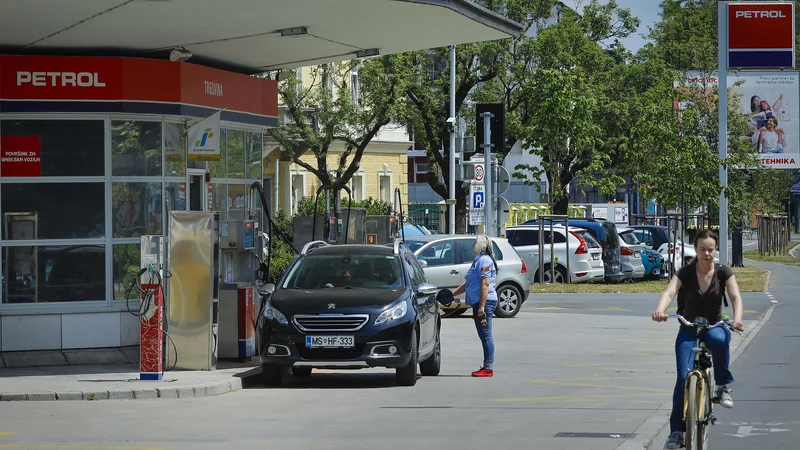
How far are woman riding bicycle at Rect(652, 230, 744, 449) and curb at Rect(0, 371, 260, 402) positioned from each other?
6024mm

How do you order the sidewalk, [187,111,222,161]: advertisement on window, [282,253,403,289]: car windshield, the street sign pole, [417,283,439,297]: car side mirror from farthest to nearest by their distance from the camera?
the street sign pole
[187,111,222,161]: advertisement on window
[282,253,403,289]: car windshield
[417,283,439,297]: car side mirror
the sidewalk

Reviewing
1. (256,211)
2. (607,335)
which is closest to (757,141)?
(607,335)

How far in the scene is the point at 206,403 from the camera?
13.5 meters

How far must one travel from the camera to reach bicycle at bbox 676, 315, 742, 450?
911 centimetres

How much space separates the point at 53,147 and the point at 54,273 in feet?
5.08

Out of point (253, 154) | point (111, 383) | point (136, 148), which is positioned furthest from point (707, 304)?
point (253, 154)

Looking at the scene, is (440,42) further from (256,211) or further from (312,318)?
(312,318)

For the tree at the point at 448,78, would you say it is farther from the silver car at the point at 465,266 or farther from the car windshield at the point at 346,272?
the car windshield at the point at 346,272

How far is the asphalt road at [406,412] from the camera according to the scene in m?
10.7

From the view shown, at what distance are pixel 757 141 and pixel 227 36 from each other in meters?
37.3

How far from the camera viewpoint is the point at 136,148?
17.1 metres

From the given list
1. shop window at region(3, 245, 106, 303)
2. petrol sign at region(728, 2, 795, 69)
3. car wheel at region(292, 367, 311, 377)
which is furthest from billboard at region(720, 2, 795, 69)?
shop window at region(3, 245, 106, 303)

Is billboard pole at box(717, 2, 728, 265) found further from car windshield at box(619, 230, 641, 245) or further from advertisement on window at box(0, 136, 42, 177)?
advertisement on window at box(0, 136, 42, 177)

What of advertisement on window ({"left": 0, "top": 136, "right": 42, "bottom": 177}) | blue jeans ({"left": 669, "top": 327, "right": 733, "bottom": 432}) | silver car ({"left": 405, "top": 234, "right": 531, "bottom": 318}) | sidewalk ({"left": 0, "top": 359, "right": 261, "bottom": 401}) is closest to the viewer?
blue jeans ({"left": 669, "top": 327, "right": 733, "bottom": 432})
